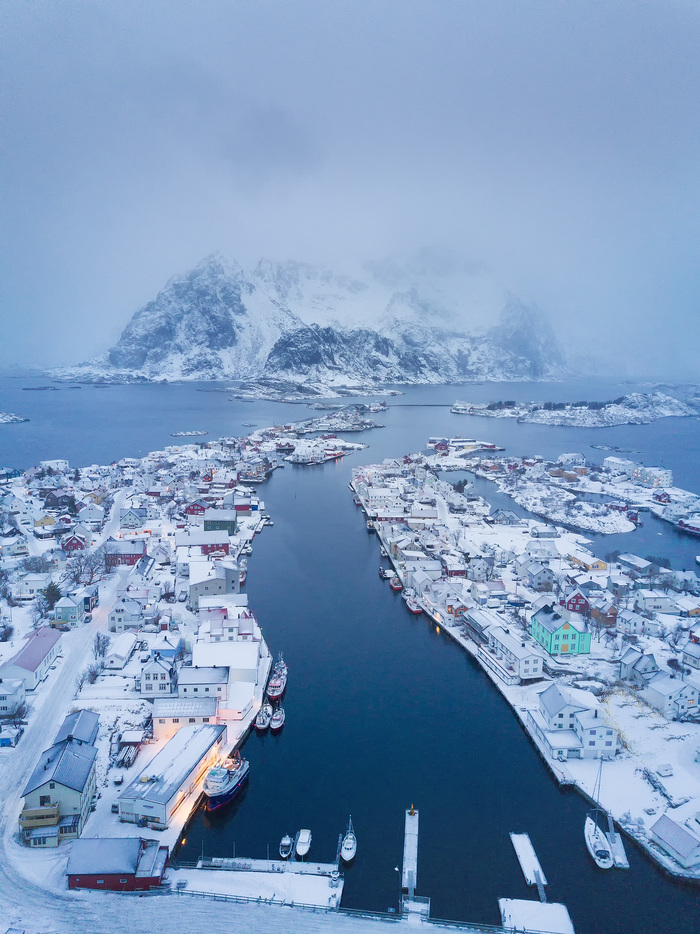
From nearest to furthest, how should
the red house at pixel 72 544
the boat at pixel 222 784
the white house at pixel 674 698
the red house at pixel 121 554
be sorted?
the boat at pixel 222 784 → the white house at pixel 674 698 → the red house at pixel 121 554 → the red house at pixel 72 544

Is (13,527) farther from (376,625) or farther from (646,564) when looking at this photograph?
(646,564)

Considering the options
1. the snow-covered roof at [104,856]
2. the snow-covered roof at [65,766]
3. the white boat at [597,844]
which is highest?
the snow-covered roof at [65,766]

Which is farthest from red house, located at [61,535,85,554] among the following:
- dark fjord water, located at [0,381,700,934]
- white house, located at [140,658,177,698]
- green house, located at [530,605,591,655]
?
green house, located at [530,605,591,655]

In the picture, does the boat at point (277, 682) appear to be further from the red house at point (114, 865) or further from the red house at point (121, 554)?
the red house at point (121, 554)

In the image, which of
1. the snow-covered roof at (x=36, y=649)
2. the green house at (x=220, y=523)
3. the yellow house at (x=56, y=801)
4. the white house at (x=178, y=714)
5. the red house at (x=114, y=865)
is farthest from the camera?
the green house at (x=220, y=523)

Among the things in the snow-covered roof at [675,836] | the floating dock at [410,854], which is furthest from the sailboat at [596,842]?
the floating dock at [410,854]

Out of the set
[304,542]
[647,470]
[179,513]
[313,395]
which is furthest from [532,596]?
[313,395]
